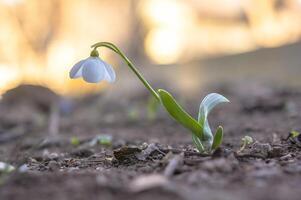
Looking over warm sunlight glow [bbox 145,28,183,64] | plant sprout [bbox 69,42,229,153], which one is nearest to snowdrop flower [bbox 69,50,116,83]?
plant sprout [bbox 69,42,229,153]

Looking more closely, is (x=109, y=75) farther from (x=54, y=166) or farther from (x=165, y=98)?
(x=54, y=166)

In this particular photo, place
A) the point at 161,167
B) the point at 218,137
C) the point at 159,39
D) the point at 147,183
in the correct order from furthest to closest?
the point at 159,39, the point at 218,137, the point at 161,167, the point at 147,183

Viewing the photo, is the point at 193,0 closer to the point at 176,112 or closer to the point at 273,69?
the point at 273,69

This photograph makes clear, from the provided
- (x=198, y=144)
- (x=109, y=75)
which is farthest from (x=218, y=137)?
(x=109, y=75)

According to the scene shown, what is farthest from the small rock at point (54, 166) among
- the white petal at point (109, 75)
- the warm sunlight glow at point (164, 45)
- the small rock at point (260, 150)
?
Result: the warm sunlight glow at point (164, 45)

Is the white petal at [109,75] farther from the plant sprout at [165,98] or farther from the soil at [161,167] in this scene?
the soil at [161,167]

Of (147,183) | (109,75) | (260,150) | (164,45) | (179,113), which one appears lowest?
(147,183)
